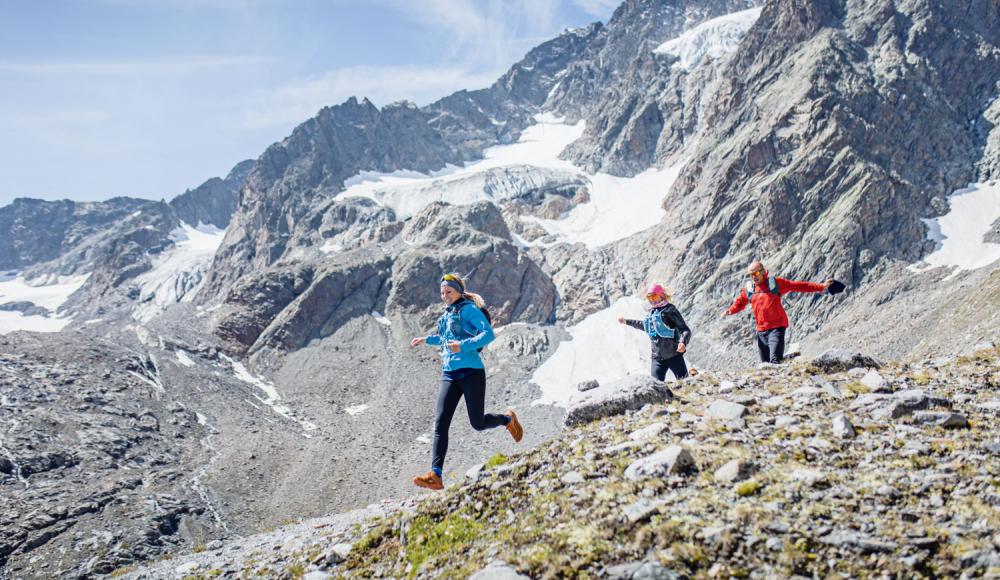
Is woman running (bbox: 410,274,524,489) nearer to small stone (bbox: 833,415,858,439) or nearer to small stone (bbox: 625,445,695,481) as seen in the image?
small stone (bbox: 625,445,695,481)

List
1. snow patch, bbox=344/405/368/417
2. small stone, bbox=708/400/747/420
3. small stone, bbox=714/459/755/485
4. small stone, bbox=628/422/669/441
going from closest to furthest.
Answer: small stone, bbox=714/459/755/485 < small stone, bbox=628/422/669/441 < small stone, bbox=708/400/747/420 < snow patch, bbox=344/405/368/417

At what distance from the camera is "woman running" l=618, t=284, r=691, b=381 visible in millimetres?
14055

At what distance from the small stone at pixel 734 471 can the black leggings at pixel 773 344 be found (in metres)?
7.49

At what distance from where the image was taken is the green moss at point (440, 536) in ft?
24.7

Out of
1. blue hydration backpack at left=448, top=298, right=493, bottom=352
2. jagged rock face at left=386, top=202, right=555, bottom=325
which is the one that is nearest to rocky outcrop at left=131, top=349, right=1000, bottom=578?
blue hydration backpack at left=448, top=298, right=493, bottom=352

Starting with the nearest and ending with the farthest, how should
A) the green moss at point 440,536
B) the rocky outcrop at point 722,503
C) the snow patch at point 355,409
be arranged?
the rocky outcrop at point 722,503 → the green moss at point 440,536 → the snow patch at point 355,409

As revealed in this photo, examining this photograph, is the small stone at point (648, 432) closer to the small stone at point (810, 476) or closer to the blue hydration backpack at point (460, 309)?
the small stone at point (810, 476)

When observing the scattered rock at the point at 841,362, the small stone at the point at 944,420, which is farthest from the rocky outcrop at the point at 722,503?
the scattered rock at the point at 841,362

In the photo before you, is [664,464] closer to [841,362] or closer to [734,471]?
[734,471]

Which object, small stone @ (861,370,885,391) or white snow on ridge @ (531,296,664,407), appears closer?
small stone @ (861,370,885,391)

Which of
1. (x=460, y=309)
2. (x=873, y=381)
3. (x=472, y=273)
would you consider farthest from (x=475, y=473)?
(x=472, y=273)

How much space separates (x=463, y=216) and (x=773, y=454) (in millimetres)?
132732

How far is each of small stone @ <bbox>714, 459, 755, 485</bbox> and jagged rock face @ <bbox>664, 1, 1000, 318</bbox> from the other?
3930 inches

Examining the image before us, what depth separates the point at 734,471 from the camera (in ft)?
23.0
